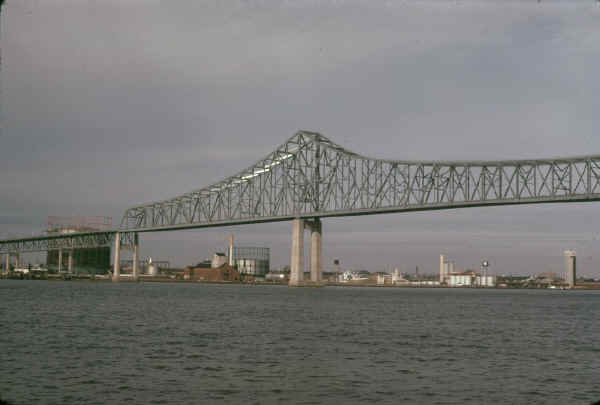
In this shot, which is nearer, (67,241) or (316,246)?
(316,246)

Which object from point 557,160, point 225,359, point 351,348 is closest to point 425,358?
point 351,348

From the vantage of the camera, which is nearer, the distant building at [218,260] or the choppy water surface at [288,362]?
the choppy water surface at [288,362]

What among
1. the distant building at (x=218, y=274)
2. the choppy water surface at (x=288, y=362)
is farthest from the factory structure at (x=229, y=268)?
the choppy water surface at (x=288, y=362)

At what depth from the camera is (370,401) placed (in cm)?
1766

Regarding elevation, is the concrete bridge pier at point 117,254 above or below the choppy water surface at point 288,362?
above

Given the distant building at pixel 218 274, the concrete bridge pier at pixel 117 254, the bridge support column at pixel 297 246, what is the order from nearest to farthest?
the bridge support column at pixel 297 246
the concrete bridge pier at pixel 117 254
the distant building at pixel 218 274

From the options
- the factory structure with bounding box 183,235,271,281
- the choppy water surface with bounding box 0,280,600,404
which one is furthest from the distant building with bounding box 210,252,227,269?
the choppy water surface with bounding box 0,280,600,404

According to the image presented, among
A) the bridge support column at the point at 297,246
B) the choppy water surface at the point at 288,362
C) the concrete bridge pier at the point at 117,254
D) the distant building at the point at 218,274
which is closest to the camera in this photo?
the choppy water surface at the point at 288,362

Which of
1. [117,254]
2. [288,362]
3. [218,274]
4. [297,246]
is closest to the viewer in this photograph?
[288,362]

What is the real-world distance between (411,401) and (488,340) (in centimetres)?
1504

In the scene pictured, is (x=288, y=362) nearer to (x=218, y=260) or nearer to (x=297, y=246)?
(x=297, y=246)

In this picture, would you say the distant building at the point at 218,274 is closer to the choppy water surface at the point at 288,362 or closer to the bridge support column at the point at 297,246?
the bridge support column at the point at 297,246

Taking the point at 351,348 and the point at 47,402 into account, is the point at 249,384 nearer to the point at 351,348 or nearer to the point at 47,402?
the point at 47,402

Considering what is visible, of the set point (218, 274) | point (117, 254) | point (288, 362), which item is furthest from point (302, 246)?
point (288, 362)
